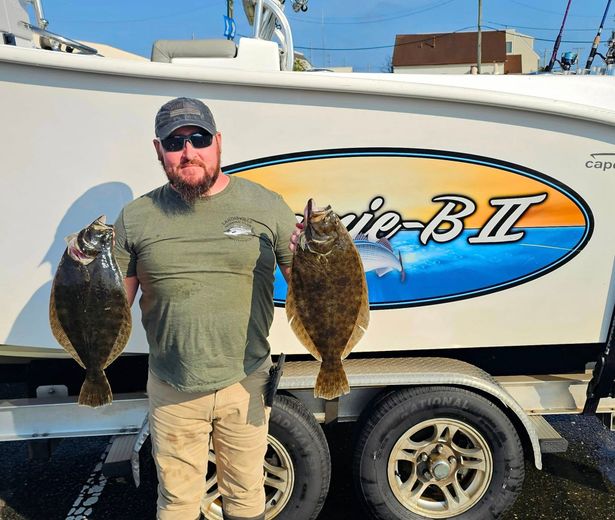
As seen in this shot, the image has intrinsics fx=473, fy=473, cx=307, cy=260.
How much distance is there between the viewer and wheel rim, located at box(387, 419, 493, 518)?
2.57 metres

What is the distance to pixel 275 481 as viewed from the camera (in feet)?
8.32

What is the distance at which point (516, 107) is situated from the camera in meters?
2.21

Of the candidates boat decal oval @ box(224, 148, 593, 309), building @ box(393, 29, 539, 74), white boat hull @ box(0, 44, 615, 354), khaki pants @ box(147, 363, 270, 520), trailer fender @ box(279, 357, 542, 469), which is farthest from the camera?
building @ box(393, 29, 539, 74)

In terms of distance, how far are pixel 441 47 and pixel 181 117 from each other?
40880 mm

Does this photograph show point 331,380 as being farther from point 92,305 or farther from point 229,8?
point 229,8

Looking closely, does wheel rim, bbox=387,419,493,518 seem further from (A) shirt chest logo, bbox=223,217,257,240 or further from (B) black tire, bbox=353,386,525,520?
(A) shirt chest logo, bbox=223,217,257,240

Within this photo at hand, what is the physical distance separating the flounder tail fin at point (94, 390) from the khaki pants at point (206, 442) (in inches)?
8.1

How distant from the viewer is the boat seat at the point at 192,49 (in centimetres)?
252

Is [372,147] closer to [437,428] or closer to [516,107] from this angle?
[516,107]

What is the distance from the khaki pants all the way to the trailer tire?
0.29 metres

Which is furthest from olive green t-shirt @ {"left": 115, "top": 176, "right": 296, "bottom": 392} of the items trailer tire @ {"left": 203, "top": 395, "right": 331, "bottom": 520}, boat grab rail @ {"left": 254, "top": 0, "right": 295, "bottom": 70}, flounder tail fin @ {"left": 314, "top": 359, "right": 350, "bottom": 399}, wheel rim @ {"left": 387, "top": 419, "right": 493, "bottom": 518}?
boat grab rail @ {"left": 254, "top": 0, "right": 295, "bottom": 70}

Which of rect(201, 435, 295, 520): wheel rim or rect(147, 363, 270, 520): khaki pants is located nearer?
rect(147, 363, 270, 520): khaki pants

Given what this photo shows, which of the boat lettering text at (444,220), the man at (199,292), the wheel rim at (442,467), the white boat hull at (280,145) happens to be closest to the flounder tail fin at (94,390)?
the man at (199,292)

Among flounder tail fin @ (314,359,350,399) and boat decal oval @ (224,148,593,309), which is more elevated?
boat decal oval @ (224,148,593,309)
